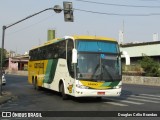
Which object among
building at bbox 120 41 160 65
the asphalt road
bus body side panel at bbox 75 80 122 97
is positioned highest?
building at bbox 120 41 160 65

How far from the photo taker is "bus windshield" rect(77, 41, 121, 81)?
19625 millimetres

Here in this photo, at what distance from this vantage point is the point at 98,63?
64.8ft

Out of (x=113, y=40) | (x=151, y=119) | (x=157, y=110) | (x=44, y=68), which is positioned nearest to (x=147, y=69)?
(x=44, y=68)

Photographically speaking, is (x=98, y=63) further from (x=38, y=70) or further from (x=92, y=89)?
(x=38, y=70)

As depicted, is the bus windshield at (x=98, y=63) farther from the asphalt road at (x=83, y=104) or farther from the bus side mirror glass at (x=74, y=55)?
the asphalt road at (x=83, y=104)

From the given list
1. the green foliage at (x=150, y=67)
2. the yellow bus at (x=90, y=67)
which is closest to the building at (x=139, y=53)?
the green foliage at (x=150, y=67)

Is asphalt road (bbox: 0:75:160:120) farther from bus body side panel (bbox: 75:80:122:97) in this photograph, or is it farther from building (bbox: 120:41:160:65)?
building (bbox: 120:41:160:65)

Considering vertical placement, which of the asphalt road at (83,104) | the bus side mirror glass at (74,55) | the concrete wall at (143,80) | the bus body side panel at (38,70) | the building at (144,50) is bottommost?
the asphalt road at (83,104)

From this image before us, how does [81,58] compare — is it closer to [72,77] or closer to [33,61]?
[72,77]

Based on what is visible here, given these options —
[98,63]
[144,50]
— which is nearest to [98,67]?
[98,63]

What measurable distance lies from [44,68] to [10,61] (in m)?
106

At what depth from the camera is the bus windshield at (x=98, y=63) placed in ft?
64.4

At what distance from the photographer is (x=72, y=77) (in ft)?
66.0

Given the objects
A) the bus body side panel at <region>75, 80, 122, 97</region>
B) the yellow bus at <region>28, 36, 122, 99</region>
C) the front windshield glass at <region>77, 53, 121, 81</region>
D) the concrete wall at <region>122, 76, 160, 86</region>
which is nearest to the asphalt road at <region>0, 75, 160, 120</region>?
the bus body side panel at <region>75, 80, 122, 97</region>
